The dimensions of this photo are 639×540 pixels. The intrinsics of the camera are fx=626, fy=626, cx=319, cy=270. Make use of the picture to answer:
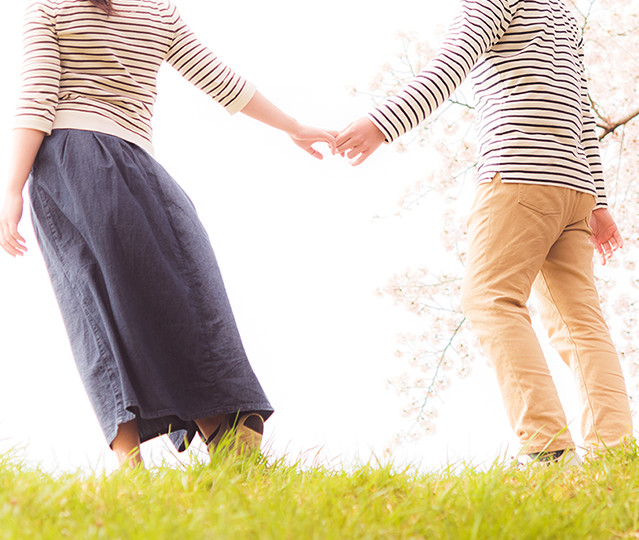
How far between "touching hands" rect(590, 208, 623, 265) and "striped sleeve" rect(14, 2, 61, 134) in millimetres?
1413

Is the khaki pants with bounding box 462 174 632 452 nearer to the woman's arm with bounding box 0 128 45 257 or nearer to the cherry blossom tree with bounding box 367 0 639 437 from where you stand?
the woman's arm with bounding box 0 128 45 257

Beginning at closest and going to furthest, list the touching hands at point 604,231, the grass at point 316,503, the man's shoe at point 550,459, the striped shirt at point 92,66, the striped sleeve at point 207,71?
the grass at point 316,503 < the man's shoe at point 550,459 < the striped shirt at point 92,66 < the striped sleeve at point 207,71 < the touching hands at point 604,231

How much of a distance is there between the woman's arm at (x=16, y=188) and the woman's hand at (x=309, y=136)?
0.67 meters

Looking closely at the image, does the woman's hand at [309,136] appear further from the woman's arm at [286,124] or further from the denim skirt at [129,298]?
the denim skirt at [129,298]

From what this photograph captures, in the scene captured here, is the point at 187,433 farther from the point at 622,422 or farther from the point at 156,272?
the point at 622,422

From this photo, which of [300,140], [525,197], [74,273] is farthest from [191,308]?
[525,197]

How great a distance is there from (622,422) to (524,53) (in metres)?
0.90

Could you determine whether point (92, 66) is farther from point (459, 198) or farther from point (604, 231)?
point (459, 198)

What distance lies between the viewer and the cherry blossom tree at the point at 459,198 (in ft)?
9.41

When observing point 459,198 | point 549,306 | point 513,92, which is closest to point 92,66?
point 513,92

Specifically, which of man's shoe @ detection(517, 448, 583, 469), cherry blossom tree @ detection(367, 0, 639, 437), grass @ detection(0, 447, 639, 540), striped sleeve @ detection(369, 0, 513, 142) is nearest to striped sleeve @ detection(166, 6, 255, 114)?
striped sleeve @ detection(369, 0, 513, 142)

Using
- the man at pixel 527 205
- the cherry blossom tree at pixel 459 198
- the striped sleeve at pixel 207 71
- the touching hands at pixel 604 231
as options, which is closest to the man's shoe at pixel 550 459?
the man at pixel 527 205

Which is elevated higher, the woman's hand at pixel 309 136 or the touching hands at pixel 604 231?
the woman's hand at pixel 309 136

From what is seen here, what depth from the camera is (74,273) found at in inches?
53.1
